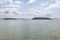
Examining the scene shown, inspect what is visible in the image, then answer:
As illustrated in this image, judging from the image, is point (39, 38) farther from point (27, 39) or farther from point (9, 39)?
point (9, 39)

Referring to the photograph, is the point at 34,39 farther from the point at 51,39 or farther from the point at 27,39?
the point at 51,39

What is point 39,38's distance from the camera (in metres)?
3.72

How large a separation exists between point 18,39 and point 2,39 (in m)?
0.39

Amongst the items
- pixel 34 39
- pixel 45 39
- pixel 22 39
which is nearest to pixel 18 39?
pixel 22 39

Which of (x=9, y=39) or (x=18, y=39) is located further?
(x=18, y=39)

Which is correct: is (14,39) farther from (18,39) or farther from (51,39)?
(51,39)

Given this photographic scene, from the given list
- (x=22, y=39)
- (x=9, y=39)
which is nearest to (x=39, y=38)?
(x=22, y=39)

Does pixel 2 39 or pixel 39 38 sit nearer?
pixel 2 39

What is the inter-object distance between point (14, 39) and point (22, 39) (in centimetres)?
20

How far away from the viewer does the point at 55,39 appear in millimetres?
3508

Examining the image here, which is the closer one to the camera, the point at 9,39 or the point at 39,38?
the point at 9,39

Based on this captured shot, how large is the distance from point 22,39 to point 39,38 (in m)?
0.39

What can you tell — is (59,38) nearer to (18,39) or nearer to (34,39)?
(34,39)

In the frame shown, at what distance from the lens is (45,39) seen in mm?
3691
